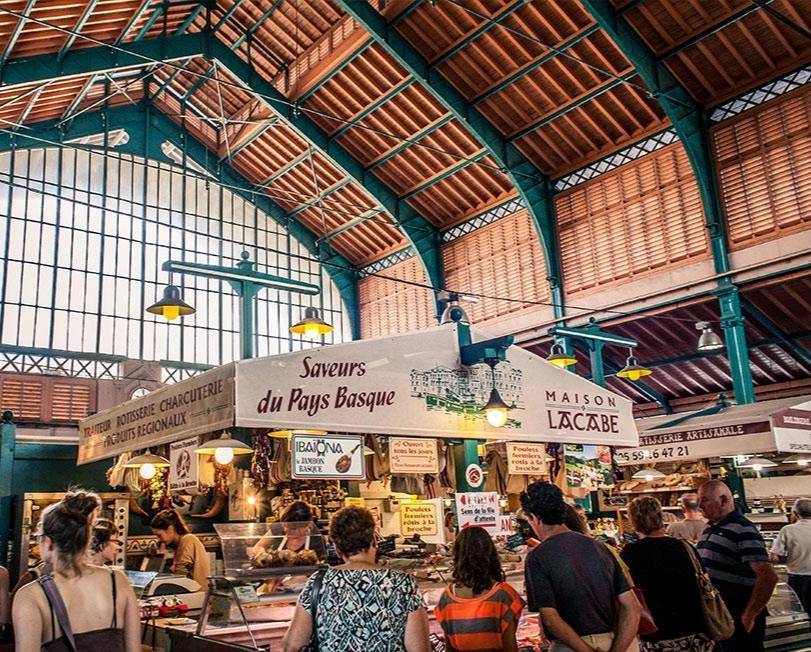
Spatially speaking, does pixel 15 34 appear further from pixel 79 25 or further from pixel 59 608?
pixel 59 608

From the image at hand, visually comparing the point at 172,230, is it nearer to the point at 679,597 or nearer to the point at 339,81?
the point at 339,81

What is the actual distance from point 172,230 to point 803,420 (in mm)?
15022

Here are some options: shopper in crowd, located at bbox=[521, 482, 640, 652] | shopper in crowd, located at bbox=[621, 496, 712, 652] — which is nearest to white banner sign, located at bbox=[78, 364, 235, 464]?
shopper in crowd, located at bbox=[521, 482, 640, 652]

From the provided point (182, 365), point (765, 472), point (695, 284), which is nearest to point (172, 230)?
point (182, 365)

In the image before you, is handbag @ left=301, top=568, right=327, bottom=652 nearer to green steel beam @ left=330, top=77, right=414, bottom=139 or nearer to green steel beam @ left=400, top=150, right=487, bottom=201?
green steel beam @ left=330, top=77, right=414, bottom=139

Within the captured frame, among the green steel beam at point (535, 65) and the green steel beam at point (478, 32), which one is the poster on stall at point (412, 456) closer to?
the green steel beam at point (535, 65)

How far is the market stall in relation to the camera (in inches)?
181

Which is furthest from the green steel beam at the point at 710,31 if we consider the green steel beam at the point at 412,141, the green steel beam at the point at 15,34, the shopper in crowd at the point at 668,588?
the shopper in crowd at the point at 668,588

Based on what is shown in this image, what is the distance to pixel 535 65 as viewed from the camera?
13.8 m

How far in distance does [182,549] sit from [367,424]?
306 cm

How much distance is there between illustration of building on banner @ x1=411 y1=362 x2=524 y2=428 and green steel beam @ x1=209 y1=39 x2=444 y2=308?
36.6ft

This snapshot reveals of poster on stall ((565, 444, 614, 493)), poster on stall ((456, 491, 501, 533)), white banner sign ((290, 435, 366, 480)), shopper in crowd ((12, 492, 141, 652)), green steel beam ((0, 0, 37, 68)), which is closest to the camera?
shopper in crowd ((12, 492, 141, 652))

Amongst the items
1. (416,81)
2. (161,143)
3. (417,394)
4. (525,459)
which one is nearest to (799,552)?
(525,459)

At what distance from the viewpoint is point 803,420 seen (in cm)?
733
